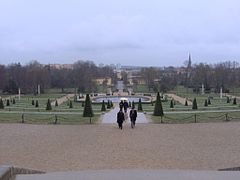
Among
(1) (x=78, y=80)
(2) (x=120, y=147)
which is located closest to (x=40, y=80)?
(1) (x=78, y=80)

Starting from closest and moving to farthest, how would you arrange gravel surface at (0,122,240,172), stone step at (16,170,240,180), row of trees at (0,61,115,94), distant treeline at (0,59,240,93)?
stone step at (16,170,240,180), gravel surface at (0,122,240,172), row of trees at (0,61,115,94), distant treeline at (0,59,240,93)

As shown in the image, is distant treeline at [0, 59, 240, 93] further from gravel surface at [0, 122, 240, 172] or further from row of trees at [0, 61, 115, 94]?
gravel surface at [0, 122, 240, 172]

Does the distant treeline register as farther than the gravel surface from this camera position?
Yes

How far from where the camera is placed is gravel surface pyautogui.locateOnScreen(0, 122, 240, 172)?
41.2 ft

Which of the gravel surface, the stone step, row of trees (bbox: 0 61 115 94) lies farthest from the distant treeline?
the stone step

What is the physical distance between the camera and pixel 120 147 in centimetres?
1591

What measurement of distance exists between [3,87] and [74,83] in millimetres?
14153

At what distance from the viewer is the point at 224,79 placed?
81.6 meters

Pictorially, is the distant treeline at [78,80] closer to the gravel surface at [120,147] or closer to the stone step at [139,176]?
the gravel surface at [120,147]

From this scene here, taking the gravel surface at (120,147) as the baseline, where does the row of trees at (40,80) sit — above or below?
above

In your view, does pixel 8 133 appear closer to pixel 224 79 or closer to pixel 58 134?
pixel 58 134

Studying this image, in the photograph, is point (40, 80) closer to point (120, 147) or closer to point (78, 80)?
point (78, 80)

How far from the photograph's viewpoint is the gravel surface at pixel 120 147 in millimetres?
12570

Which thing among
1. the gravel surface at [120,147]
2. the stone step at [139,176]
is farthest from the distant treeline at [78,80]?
the stone step at [139,176]
